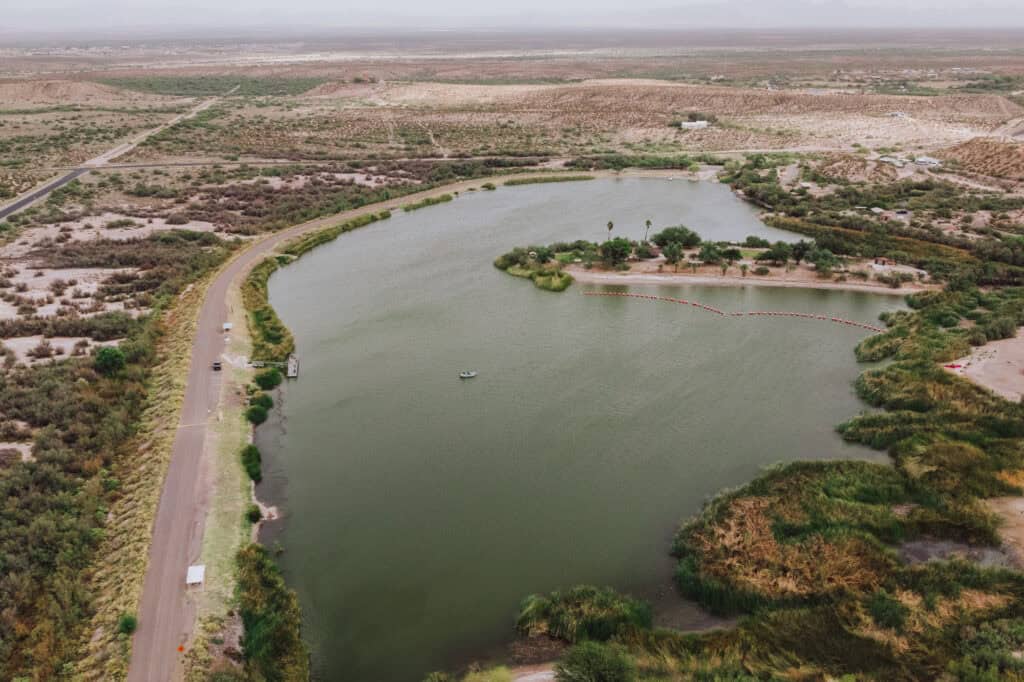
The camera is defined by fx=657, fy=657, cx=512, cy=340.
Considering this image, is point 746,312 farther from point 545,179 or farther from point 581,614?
point 545,179

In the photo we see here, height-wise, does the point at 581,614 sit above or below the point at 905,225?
below

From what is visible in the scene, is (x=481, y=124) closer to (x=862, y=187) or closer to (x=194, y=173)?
(x=194, y=173)

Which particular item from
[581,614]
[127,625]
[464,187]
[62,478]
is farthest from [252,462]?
[464,187]

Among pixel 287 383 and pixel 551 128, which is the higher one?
pixel 551 128

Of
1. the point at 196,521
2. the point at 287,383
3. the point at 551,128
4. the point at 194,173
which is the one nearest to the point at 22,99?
the point at 194,173

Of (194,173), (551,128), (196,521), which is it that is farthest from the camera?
(551,128)

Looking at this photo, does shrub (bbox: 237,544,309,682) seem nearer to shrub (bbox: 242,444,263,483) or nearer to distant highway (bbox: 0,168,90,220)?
shrub (bbox: 242,444,263,483)

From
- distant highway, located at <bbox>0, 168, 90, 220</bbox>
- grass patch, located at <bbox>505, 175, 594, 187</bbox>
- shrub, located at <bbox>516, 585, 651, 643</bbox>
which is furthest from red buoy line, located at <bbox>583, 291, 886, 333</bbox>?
distant highway, located at <bbox>0, 168, 90, 220</bbox>
